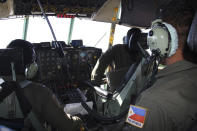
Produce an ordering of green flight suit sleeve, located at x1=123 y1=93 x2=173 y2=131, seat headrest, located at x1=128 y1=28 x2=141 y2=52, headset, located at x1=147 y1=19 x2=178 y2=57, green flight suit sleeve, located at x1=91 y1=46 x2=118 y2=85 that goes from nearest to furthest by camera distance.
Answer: green flight suit sleeve, located at x1=123 y1=93 x2=173 y2=131, headset, located at x1=147 y1=19 x2=178 y2=57, seat headrest, located at x1=128 y1=28 x2=141 y2=52, green flight suit sleeve, located at x1=91 y1=46 x2=118 y2=85

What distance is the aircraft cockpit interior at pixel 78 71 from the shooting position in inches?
45.4

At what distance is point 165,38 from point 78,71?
2361 millimetres

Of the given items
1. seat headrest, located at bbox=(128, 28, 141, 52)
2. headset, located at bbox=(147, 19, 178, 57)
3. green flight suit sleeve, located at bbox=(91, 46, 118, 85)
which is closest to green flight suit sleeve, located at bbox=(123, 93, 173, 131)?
headset, located at bbox=(147, 19, 178, 57)

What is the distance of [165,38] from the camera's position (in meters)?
1.06

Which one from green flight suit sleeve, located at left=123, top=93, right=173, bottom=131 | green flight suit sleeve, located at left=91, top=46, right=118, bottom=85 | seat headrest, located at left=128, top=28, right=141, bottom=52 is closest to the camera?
green flight suit sleeve, located at left=123, top=93, right=173, bottom=131

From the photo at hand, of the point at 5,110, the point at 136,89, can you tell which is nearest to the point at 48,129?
the point at 5,110

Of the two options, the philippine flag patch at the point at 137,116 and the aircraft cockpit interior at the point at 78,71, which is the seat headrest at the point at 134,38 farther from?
the philippine flag patch at the point at 137,116

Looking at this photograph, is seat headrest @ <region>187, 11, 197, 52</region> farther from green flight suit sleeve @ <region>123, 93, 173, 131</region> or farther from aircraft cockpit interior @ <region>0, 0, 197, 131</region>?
green flight suit sleeve @ <region>123, 93, 173, 131</region>

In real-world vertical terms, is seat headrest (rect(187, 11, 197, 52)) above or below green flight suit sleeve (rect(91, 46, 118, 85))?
above

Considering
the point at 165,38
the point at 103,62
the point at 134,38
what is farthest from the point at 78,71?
the point at 165,38

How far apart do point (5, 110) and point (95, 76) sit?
158 centimetres

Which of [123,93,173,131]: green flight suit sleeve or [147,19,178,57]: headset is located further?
[147,19,178,57]: headset

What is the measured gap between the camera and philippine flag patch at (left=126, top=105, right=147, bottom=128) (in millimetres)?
913

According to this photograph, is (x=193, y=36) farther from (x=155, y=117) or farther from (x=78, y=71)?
(x=78, y=71)
